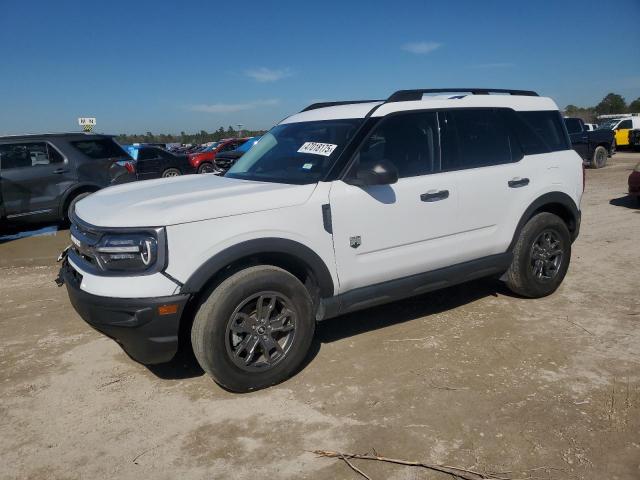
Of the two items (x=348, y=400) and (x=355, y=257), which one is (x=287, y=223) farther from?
(x=348, y=400)

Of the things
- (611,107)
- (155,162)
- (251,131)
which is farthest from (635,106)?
(155,162)

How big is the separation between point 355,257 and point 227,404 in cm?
127

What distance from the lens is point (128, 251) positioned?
115 inches

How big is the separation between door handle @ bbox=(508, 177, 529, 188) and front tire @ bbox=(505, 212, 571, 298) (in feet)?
1.21

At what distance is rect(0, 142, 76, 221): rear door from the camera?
8203 mm

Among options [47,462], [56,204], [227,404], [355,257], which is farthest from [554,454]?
[56,204]

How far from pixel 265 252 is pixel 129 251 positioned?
0.80 metres

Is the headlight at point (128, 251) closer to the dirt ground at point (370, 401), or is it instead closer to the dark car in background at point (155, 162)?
the dirt ground at point (370, 401)

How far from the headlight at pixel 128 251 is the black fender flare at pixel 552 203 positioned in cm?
307

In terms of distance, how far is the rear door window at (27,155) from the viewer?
8.30 meters

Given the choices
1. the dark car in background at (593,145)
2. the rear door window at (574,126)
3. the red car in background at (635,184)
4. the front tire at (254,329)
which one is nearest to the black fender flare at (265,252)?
the front tire at (254,329)

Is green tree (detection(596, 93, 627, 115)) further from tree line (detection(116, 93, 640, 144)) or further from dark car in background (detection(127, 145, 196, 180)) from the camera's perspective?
dark car in background (detection(127, 145, 196, 180))

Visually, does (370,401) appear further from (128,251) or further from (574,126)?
(574,126)

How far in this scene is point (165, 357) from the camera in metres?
3.11
